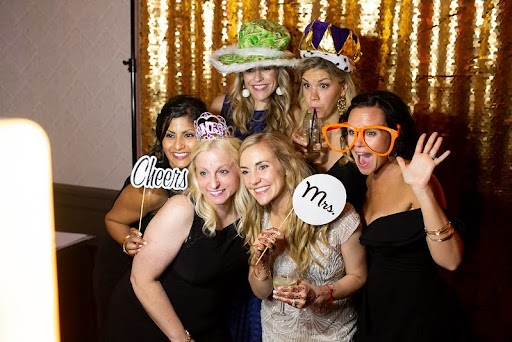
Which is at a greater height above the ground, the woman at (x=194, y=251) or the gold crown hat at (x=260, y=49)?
the gold crown hat at (x=260, y=49)

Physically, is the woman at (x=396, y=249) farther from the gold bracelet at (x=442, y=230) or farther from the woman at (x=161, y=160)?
the woman at (x=161, y=160)

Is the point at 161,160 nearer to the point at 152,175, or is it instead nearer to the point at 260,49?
the point at 152,175

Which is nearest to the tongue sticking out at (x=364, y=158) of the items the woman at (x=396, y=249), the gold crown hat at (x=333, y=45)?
the woman at (x=396, y=249)

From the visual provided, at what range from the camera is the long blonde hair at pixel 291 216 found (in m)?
1.72

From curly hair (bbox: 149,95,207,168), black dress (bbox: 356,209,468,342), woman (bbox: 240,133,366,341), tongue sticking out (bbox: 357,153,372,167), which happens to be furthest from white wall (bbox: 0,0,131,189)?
black dress (bbox: 356,209,468,342)

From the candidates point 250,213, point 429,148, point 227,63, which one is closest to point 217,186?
point 250,213

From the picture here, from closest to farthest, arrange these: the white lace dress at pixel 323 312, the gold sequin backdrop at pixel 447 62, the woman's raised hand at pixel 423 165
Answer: the woman's raised hand at pixel 423 165
the white lace dress at pixel 323 312
the gold sequin backdrop at pixel 447 62

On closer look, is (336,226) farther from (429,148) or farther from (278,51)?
(278,51)

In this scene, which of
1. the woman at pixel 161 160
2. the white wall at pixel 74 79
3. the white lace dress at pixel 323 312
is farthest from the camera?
the white wall at pixel 74 79

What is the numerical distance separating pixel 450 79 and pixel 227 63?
1.06 m

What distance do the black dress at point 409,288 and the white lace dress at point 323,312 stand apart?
0.30ft

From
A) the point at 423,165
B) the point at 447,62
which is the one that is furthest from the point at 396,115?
the point at 447,62

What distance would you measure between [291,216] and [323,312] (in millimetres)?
336

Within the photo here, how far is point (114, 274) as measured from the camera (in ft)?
7.86
